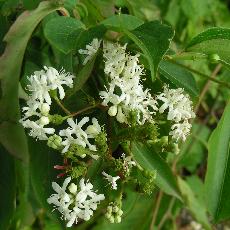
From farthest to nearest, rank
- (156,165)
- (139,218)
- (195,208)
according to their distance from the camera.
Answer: (195,208) < (139,218) < (156,165)

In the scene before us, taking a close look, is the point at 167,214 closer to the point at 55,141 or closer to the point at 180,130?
the point at 180,130

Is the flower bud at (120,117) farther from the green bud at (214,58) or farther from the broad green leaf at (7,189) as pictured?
the broad green leaf at (7,189)

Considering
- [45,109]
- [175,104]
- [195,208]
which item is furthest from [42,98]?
[195,208]

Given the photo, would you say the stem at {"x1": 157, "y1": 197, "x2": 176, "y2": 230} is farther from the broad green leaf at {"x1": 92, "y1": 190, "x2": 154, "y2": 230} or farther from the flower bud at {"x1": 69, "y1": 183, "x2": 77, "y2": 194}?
the flower bud at {"x1": 69, "y1": 183, "x2": 77, "y2": 194}

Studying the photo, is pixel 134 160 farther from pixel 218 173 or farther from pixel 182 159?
pixel 182 159

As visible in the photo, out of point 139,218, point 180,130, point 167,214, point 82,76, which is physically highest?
point 82,76

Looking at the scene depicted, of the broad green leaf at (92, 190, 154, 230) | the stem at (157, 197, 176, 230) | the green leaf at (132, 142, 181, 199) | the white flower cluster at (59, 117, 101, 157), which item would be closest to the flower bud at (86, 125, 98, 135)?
the white flower cluster at (59, 117, 101, 157)
